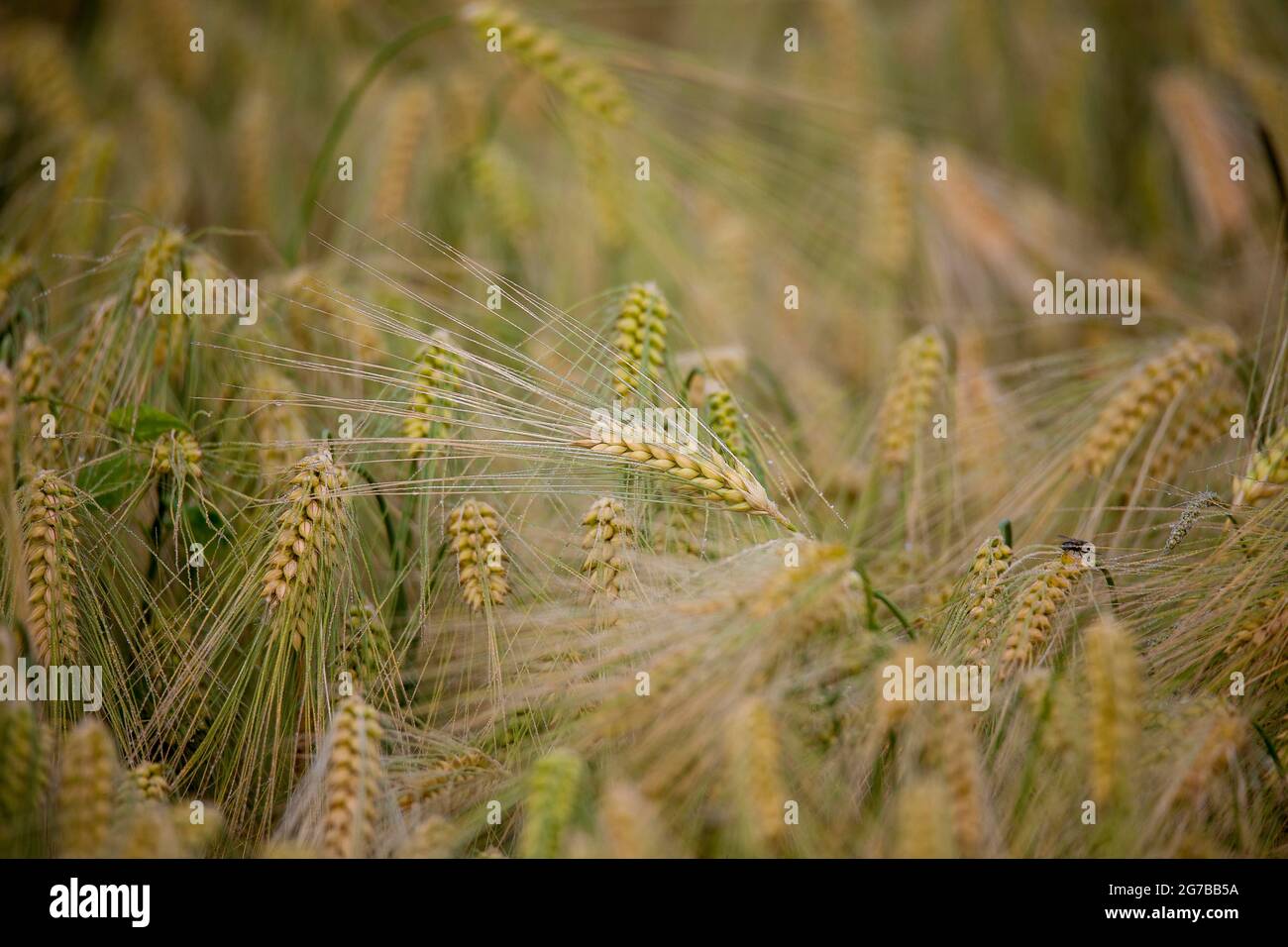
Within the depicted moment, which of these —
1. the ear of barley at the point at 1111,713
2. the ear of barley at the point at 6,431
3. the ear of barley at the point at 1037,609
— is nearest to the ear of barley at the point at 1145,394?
the ear of barley at the point at 1037,609

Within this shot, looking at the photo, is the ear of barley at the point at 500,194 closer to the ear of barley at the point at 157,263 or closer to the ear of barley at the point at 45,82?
the ear of barley at the point at 157,263

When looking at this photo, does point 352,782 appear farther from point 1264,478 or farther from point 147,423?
point 1264,478

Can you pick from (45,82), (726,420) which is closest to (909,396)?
(726,420)

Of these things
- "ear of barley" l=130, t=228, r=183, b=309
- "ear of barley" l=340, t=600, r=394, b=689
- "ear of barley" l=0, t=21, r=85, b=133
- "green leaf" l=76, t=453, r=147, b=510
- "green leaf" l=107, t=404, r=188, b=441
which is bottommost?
"ear of barley" l=340, t=600, r=394, b=689

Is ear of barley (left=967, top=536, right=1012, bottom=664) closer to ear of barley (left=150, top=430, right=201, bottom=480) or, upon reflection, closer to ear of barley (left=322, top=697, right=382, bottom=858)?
ear of barley (left=322, top=697, right=382, bottom=858)

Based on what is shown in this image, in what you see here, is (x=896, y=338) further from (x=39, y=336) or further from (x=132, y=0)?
→ (x=132, y=0)

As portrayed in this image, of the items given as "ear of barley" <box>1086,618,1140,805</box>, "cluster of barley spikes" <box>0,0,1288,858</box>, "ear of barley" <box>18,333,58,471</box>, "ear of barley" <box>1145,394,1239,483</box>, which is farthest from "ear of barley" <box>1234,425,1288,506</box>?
"ear of barley" <box>18,333,58,471</box>
